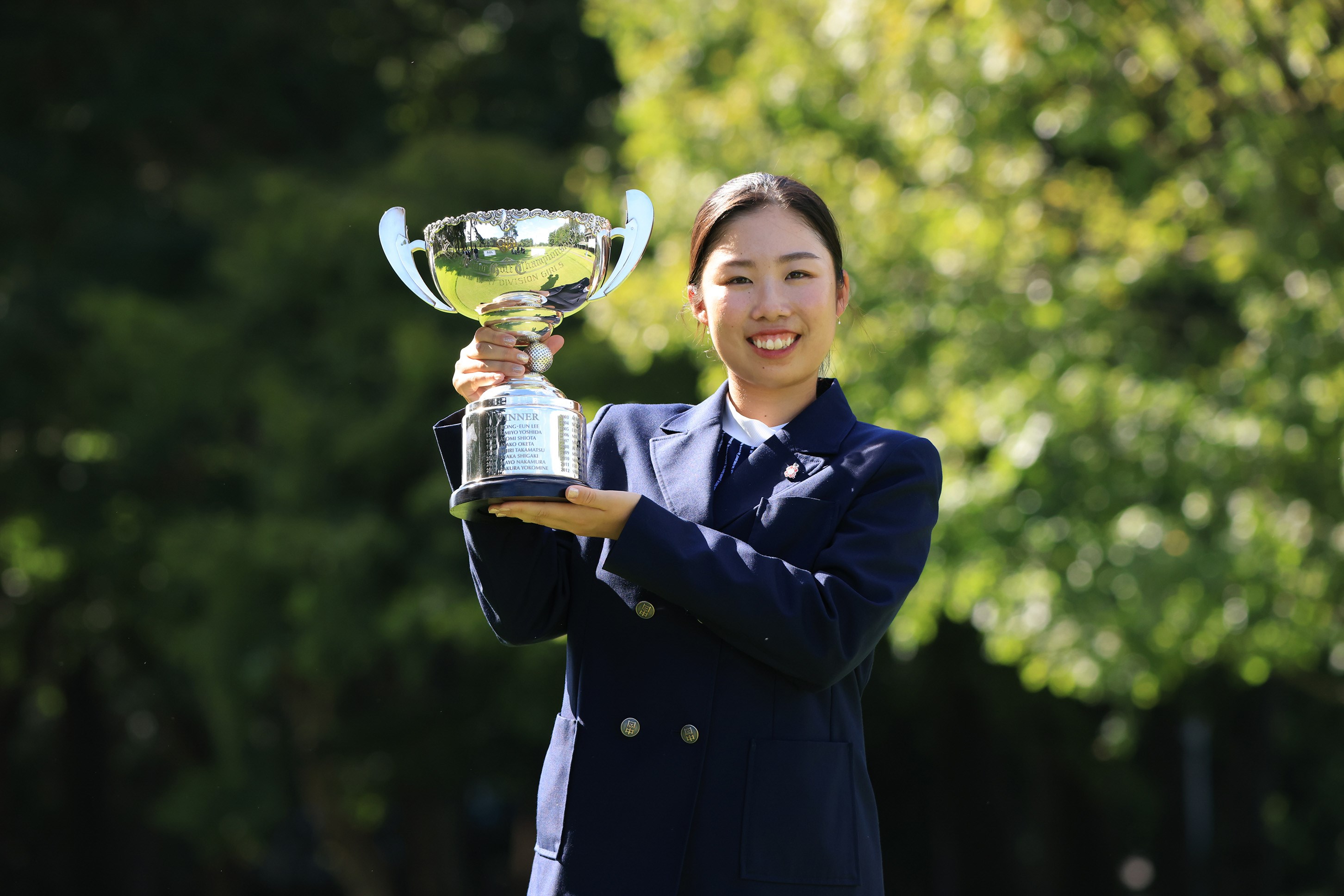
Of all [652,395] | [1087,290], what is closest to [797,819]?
[1087,290]

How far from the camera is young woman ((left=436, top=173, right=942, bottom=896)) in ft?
6.66

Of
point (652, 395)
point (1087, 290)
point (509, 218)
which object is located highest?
point (652, 395)

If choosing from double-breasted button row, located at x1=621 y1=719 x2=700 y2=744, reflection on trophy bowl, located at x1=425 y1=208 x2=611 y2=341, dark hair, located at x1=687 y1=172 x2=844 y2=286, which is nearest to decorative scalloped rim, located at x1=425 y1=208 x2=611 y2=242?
reflection on trophy bowl, located at x1=425 y1=208 x2=611 y2=341

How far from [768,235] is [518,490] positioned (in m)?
0.56

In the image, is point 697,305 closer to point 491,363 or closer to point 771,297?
point 771,297

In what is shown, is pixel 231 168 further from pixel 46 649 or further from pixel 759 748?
pixel 759 748

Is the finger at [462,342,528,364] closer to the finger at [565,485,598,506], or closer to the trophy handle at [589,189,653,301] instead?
the trophy handle at [589,189,653,301]

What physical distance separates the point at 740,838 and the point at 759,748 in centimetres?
12

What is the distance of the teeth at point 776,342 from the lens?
225cm

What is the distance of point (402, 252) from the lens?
236 centimetres

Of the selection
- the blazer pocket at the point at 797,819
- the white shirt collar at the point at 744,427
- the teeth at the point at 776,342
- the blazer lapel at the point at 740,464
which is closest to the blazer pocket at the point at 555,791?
the blazer pocket at the point at 797,819

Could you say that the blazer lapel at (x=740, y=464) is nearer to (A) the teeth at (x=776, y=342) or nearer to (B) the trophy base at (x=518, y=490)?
(A) the teeth at (x=776, y=342)

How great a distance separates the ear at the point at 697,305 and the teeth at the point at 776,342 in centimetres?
10

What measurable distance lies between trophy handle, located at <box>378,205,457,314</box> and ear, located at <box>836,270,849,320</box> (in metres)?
0.59
